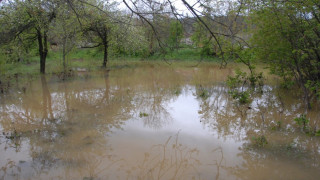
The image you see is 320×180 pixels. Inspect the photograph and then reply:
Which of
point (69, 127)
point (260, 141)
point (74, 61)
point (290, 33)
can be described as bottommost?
point (69, 127)

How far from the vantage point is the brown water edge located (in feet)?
17.2

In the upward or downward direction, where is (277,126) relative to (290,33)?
downward

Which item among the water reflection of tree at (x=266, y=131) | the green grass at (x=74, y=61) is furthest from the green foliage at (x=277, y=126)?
the green grass at (x=74, y=61)

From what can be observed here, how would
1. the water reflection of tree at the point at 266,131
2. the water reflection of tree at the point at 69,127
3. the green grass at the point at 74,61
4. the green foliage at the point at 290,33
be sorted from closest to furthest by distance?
the water reflection of tree at the point at 266,131 < the water reflection of tree at the point at 69,127 < the green foliage at the point at 290,33 < the green grass at the point at 74,61

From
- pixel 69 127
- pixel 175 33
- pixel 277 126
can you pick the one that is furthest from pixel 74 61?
pixel 175 33

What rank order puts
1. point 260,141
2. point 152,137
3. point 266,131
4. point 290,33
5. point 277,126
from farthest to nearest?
point 290,33 → point 277,126 → point 266,131 → point 152,137 → point 260,141

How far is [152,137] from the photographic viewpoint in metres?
6.89

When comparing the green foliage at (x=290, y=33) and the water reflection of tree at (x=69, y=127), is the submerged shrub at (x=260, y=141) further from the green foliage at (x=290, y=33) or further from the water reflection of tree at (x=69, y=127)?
the water reflection of tree at (x=69, y=127)

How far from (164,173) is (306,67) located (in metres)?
7.56

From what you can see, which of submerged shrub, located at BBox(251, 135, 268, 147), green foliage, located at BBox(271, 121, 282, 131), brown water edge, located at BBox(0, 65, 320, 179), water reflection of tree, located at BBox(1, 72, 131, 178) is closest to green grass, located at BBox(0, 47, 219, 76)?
water reflection of tree, located at BBox(1, 72, 131, 178)

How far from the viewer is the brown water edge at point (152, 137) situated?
525 centimetres

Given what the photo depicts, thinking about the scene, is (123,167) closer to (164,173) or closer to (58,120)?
(164,173)

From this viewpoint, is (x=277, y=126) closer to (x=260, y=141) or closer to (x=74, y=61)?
(x=260, y=141)

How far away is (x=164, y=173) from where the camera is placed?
512 cm
